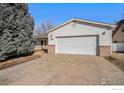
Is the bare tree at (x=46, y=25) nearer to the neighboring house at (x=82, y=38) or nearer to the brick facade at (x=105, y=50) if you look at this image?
the neighboring house at (x=82, y=38)

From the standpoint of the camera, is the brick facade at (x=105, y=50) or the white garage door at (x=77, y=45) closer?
the brick facade at (x=105, y=50)

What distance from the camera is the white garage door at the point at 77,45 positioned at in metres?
14.6

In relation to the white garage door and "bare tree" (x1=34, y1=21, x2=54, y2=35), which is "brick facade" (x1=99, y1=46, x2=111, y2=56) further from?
"bare tree" (x1=34, y1=21, x2=54, y2=35)

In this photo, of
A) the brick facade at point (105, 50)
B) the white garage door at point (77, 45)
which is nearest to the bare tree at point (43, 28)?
the white garage door at point (77, 45)

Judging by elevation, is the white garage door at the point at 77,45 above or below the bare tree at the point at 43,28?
below

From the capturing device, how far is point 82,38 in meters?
15.3

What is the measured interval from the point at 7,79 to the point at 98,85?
12.1 ft

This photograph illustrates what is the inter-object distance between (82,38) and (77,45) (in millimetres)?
935

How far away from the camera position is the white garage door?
14648 mm

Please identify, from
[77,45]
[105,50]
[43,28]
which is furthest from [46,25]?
[105,50]

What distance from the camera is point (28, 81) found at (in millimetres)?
5633

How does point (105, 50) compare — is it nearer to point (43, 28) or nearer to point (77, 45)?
point (77, 45)

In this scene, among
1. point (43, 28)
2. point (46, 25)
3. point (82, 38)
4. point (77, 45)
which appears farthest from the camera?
point (43, 28)

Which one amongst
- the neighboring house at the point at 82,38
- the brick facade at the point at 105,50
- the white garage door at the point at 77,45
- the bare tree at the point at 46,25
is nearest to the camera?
the brick facade at the point at 105,50
